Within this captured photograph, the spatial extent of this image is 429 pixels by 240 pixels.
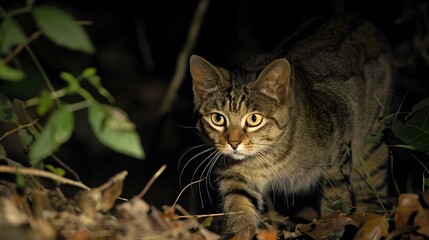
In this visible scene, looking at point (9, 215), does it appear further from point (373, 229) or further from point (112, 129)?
point (373, 229)

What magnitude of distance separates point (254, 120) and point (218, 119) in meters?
0.22

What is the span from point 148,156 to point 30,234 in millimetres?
4572

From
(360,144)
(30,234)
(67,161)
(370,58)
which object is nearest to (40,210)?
(30,234)

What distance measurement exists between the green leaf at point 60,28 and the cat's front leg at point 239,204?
5.61 feet

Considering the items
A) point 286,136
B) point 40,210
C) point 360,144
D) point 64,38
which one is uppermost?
point 64,38

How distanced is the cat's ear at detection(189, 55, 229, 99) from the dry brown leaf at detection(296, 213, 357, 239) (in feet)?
3.98

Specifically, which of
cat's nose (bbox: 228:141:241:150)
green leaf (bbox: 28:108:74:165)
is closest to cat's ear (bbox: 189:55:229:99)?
cat's nose (bbox: 228:141:241:150)

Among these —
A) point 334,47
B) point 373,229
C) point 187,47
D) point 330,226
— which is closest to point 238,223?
point 330,226

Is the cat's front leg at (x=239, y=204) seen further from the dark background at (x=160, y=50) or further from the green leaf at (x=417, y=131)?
the dark background at (x=160, y=50)

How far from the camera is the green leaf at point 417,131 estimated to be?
3.12 metres

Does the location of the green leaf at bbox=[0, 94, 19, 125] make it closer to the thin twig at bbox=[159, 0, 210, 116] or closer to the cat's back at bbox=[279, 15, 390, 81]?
the cat's back at bbox=[279, 15, 390, 81]

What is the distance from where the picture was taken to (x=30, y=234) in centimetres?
187

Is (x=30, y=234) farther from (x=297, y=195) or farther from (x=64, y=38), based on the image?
(x=297, y=195)

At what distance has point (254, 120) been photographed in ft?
12.3
